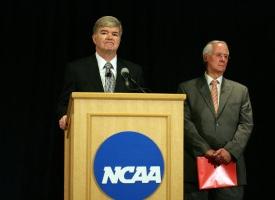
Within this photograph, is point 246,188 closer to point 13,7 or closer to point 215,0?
point 215,0

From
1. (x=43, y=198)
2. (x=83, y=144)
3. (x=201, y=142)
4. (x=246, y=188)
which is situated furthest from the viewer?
(x=246, y=188)

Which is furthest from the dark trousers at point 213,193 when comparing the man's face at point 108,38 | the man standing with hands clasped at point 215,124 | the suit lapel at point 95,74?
the man's face at point 108,38

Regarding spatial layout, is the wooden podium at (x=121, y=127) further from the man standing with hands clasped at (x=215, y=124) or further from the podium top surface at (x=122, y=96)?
the man standing with hands clasped at (x=215, y=124)

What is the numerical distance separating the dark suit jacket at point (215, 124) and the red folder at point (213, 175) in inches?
2.5

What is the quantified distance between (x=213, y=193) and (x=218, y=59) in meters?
0.80

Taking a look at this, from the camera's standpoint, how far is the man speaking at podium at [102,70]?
134 inches

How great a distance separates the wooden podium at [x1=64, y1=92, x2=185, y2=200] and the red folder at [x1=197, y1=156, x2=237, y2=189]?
0.89m

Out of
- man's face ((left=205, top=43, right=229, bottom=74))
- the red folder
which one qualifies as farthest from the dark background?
the red folder

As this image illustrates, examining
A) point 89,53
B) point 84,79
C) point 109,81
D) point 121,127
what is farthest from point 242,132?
point 89,53

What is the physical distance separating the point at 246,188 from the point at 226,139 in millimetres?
1263

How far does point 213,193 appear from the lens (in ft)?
12.3

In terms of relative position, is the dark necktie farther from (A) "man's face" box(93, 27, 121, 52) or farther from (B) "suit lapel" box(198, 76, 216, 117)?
(B) "suit lapel" box(198, 76, 216, 117)

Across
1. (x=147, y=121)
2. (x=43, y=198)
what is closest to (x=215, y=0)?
(x=43, y=198)

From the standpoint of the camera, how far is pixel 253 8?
505 centimetres
